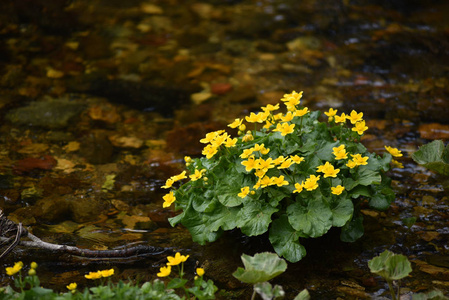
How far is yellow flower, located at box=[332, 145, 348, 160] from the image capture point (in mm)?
2412

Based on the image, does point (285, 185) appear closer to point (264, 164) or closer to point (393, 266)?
point (264, 164)

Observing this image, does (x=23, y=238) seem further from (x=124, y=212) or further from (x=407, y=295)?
(x=407, y=295)

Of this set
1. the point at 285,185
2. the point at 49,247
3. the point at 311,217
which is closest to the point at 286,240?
the point at 311,217

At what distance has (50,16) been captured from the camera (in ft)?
19.3

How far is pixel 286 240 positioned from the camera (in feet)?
7.88

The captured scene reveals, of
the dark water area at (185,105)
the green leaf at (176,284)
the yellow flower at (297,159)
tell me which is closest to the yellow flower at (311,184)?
the yellow flower at (297,159)

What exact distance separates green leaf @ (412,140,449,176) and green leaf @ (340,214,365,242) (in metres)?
0.53

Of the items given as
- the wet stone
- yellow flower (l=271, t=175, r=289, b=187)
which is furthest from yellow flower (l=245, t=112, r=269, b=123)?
the wet stone

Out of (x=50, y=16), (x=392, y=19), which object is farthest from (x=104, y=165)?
(x=392, y=19)

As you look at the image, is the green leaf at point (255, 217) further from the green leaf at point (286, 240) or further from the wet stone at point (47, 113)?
the wet stone at point (47, 113)

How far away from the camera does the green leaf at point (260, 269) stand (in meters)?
2.00

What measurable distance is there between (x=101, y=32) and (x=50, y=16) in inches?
27.2

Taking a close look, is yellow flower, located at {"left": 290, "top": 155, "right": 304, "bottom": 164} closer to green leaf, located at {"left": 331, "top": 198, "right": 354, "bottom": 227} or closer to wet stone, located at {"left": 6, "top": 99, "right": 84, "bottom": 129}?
green leaf, located at {"left": 331, "top": 198, "right": 354, "bottom": 227}

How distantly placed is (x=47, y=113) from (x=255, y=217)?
102 inches
